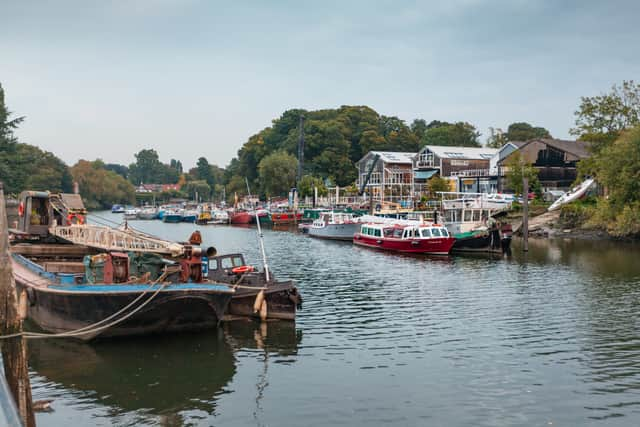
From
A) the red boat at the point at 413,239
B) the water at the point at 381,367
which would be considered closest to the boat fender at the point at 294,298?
the water at the point at 381,367

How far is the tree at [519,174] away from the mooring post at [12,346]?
76246mm

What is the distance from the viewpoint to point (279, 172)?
128 metres

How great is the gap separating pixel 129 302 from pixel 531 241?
52947 millimetres

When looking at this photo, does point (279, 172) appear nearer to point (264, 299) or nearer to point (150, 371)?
point (264, 299)

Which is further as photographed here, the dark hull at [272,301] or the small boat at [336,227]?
the small boat at [336,227]

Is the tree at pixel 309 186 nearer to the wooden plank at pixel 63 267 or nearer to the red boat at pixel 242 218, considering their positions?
the red boat at pixel 242 218

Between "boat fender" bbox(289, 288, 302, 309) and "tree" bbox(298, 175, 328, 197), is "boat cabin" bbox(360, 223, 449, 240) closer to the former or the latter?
"boat fender" bbox(289, 288, 302, 309)

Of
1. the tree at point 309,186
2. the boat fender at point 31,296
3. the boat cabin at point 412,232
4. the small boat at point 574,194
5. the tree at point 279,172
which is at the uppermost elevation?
the tree at point 279,172

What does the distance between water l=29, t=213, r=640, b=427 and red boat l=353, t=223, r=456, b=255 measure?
58.5 feet

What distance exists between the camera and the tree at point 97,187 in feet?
563

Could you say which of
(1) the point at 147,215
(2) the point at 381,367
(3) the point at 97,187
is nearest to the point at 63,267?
(2) the point at 381,367

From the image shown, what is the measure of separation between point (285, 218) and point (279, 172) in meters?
27.6

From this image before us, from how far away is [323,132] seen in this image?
136 metres

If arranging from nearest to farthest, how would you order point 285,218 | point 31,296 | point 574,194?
point 31,296 < point 574,194 < point 285,218
